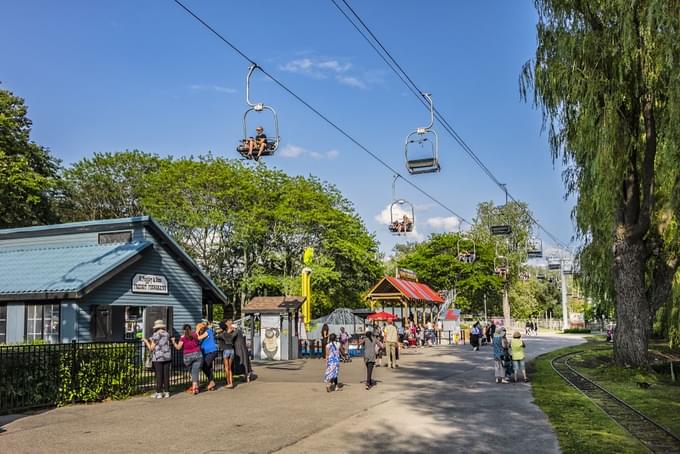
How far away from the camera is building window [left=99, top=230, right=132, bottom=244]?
74.9ft

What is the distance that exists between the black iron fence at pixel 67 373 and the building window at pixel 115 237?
24.8 feet

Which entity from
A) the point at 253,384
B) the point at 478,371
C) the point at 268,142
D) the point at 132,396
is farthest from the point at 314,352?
the point at 268,142

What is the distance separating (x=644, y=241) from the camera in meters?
21.7

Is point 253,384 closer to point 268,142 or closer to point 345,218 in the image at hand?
point 268,142

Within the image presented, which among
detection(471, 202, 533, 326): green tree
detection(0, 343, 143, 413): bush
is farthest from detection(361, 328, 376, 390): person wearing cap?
detection(471, 202, 533, 326): green tree

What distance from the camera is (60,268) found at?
20984 mm

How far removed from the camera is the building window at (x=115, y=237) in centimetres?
2283

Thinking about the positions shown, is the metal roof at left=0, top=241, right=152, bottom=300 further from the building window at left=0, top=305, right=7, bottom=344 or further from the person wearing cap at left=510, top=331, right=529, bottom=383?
the person wearing cap at left=510, top=331, right=529, bottom=383

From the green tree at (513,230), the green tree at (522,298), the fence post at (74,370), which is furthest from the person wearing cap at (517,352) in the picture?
the green tree at (522,298)

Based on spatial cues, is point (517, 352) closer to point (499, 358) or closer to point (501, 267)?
point (499, 358)

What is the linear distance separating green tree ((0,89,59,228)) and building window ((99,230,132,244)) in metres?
15.9

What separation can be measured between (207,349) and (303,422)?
6592 mm

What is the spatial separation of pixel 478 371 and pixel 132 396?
11730 mm

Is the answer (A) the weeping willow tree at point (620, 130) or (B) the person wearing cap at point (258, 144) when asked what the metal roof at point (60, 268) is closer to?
(B) the person wearing cap at point (258, 144)
